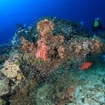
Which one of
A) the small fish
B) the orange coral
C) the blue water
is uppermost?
the blue water

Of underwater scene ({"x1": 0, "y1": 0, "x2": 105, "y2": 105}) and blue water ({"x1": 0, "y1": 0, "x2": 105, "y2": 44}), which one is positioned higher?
blue water ({"x1": 0, "y1": 0, "x2": 105, "y2": 44})

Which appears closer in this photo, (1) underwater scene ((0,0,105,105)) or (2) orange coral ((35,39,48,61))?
(1) underwater scene ((0,0,105,105))

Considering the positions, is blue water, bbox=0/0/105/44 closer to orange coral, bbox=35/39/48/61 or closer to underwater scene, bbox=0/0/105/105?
underwater scene, bbox=0/0/105/105

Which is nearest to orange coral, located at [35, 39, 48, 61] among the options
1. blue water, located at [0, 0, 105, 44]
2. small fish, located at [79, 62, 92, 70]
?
small fish, located at [79, 62, 92, 70]

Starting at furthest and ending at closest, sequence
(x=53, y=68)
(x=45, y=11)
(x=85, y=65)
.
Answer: (x=45, y=11) → (x=53, y=68) → (x=85, y=65)

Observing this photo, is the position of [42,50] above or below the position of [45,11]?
below

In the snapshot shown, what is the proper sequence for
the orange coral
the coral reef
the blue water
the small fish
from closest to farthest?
the coral reef < the small fish < the orange coral < the blue water

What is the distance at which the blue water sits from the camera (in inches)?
2938

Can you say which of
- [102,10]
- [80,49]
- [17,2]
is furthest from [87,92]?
[17,2]

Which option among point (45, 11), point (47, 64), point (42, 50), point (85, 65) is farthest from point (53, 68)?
point (45, 11)

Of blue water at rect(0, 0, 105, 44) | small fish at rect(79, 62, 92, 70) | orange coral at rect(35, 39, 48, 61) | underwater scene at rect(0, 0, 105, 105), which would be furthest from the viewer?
blue water at rect(0, 0, 105, 44)

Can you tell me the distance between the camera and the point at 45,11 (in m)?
104

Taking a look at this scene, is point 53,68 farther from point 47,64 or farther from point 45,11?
point 45,11

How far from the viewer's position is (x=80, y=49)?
24.6 feet
